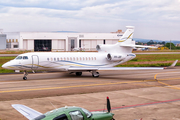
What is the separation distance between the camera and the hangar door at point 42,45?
109m

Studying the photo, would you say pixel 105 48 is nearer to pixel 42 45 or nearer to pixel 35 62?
pixel 35 62

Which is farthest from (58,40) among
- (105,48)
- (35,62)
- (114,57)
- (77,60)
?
(35,62)

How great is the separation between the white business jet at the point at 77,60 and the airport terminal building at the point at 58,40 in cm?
7070

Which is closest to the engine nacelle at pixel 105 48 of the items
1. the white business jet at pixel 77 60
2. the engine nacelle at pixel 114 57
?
the white business jet at pixel 77 60

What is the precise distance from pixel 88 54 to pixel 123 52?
19.7 feet

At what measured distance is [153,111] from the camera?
1609 centimetres

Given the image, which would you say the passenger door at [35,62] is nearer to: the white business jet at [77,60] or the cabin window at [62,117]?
the white business jet at [77,60]

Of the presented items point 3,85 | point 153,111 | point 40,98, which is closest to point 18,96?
point 40,98

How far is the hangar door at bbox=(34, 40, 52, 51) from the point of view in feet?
358

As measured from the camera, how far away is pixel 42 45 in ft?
362

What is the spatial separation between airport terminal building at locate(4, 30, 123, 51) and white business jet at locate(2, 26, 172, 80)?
70701 millimetres

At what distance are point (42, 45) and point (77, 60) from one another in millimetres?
79514

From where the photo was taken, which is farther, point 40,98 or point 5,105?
point 40,98

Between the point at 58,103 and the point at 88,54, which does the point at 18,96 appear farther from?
the point at 88,54
